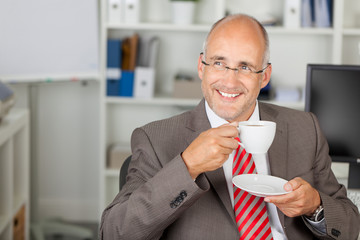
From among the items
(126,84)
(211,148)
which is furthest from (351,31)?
(211,148)

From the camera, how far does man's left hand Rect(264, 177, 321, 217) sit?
4.43 feet

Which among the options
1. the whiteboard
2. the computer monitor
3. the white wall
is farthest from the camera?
the white wall

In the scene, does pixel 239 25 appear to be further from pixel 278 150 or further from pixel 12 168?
pixel 12 168

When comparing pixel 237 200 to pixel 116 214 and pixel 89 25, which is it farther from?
pixel 89 25

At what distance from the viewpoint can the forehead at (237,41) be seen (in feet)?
5.09

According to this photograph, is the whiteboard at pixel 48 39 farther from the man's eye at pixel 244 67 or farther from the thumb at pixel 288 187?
the thumb at pixel 288 187

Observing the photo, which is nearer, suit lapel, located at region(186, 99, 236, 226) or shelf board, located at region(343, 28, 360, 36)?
suit lapel, located at region(186, 99, 236, 226)

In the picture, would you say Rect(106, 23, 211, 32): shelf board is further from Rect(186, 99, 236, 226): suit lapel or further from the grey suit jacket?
Rect(186, 99, 236, 226): suit lapel

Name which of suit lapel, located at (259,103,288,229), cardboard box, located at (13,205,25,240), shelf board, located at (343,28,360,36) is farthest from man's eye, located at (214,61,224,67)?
shelf board, located at (343,28,360,36)

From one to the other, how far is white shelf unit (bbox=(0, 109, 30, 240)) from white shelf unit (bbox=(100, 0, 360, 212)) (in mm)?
619

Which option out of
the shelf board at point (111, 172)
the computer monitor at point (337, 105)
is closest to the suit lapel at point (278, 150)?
the computer monitor at point (337, 105)

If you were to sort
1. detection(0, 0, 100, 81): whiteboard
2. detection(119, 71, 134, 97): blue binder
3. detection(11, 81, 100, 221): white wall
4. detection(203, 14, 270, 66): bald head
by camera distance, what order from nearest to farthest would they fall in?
detection(203, 14, 270, 66): bald head → detection(0, 0, 100, 81): whiteboard → detection(119, 71, 134, 97): blue binder → detection(11, 81, 100, 221): white wall

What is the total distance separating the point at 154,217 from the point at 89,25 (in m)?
2.39

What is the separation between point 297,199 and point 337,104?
Result: 2.58ft
